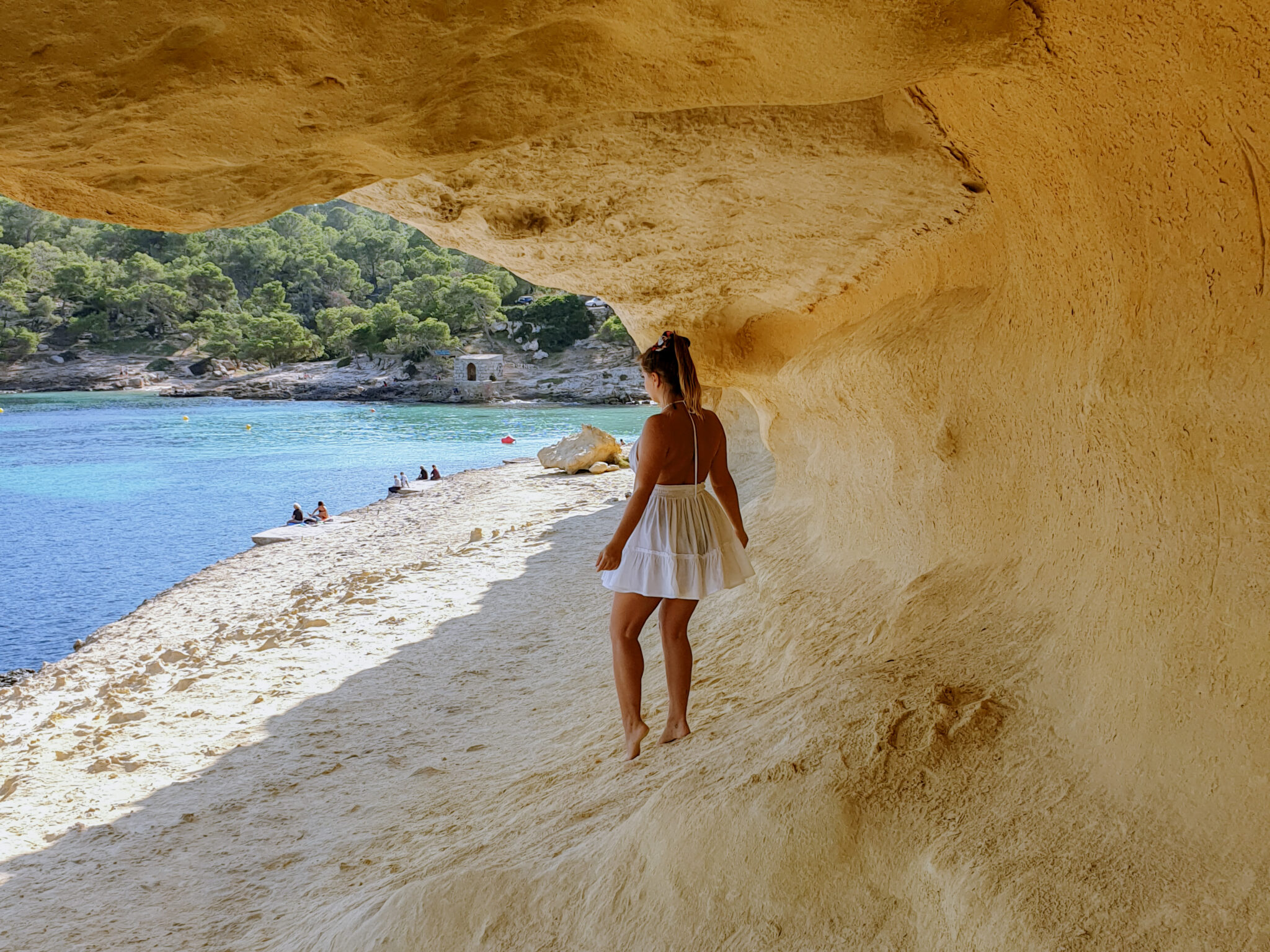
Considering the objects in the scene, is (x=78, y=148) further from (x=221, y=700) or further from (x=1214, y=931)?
(x=221, y=700)

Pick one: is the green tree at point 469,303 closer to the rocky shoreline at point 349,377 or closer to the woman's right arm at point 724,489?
the rocky shoreline at point 349,377

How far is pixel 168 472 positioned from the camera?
27625 millimetres

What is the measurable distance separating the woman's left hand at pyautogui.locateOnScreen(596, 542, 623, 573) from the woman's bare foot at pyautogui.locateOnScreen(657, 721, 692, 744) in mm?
712

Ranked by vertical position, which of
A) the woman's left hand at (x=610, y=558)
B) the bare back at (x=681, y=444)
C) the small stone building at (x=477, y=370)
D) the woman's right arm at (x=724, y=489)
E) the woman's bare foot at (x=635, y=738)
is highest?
the small stone building at (x=477, y=370)

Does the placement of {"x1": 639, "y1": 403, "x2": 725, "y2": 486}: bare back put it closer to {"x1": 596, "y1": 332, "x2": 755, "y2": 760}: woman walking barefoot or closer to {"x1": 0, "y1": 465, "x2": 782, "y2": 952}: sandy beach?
{"x1": 596, "y1": 332, "x2": 755, "y2": 760}: woman walking barefoot

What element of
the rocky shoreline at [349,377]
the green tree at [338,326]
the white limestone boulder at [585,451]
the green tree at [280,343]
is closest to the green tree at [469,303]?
the rocky shoreline at [349,377]

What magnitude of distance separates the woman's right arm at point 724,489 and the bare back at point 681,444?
45 millimetres

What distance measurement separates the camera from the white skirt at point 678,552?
3031 mm

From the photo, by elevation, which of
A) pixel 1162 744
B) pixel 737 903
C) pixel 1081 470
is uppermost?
pixel 1081 470

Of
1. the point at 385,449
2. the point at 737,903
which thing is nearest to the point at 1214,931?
the point at 737,903

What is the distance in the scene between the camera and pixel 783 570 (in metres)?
5.16

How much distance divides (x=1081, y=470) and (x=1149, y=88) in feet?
3.55

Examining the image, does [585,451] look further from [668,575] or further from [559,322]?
[559,322]

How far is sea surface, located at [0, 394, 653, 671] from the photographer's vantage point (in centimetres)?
1484
